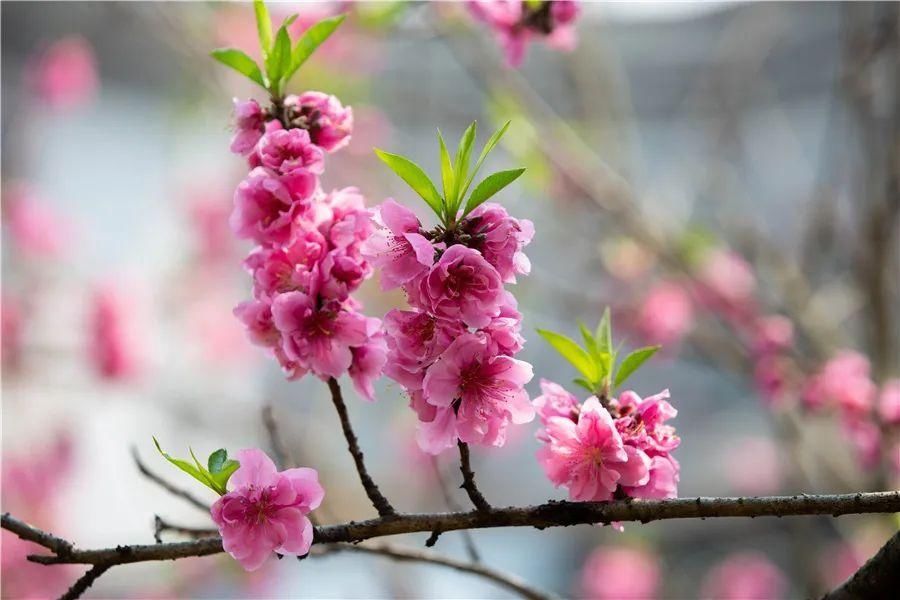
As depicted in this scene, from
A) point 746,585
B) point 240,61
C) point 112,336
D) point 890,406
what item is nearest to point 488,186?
point 240,61

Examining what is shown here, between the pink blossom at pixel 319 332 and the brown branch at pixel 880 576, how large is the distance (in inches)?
15.5

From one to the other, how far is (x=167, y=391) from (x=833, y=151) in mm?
2801

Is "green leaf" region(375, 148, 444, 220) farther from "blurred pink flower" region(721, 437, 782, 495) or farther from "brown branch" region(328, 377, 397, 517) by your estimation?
"blurred pink flower" region(721, 437, 782, 495)

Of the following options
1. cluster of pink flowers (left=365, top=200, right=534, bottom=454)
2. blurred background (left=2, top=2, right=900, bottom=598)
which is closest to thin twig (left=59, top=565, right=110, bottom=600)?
cluster of pink flowers (left=365, top=200, right=534, bottom=454)

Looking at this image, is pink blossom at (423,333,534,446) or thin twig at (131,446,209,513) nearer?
pink blossom at (423,333,534,446)

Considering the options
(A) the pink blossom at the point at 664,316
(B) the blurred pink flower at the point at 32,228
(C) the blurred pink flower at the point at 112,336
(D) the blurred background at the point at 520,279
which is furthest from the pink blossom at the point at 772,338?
(B) the blurred pink flower at the point at 32,228

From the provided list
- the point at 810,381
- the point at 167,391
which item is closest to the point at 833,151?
the point at 810,381

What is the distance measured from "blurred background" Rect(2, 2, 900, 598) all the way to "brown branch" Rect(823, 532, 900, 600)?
51cm

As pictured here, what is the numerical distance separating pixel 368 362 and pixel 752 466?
3.21m

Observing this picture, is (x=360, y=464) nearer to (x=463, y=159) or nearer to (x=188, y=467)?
(x=188, y=467)

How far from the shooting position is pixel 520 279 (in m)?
2.29

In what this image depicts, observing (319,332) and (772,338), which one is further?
(772,338)

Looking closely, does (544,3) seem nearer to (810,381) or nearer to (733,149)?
(810,381)

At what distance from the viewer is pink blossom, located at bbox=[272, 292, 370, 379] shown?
60cm
